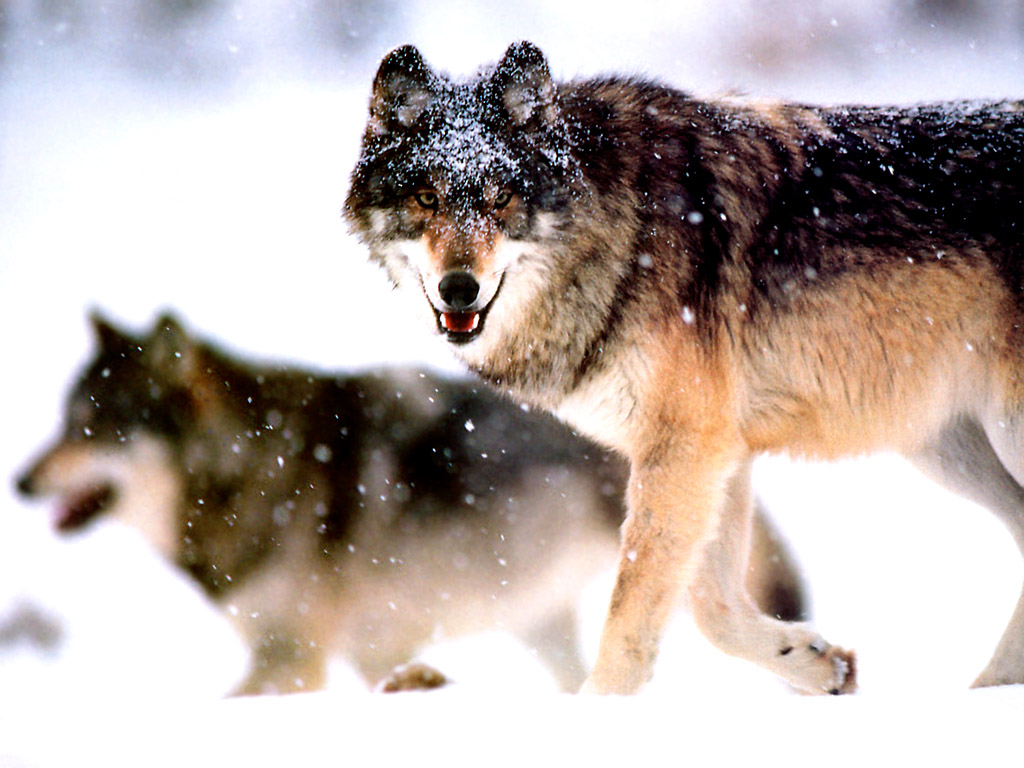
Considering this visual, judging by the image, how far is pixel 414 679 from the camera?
139 inches

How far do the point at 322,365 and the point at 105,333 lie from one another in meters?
1.19

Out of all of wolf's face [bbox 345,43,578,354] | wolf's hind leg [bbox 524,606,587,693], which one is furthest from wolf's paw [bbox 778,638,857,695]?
wolf's hind leg [bbox 524,606,587,693]

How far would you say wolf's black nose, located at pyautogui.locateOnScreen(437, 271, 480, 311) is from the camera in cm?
226

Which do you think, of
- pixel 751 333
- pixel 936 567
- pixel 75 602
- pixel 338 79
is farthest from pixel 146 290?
pixel 751 333

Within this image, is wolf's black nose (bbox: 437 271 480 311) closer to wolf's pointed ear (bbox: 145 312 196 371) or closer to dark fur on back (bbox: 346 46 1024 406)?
dark fur on back (bbox: 346 46 1024 406)

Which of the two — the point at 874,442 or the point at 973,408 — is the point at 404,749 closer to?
the point at 874,442

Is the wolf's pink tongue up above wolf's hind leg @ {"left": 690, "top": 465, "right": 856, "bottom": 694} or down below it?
above

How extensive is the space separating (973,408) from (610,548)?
236 cm

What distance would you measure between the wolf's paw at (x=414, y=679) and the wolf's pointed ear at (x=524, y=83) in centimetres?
213

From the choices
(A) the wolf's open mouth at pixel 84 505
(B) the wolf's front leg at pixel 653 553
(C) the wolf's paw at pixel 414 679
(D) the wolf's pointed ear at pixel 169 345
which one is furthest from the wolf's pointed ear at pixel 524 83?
(A) the wolf's open mouth at pixel 84 505

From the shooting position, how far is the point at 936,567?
5938mm

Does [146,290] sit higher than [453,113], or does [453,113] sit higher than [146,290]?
[146,290]

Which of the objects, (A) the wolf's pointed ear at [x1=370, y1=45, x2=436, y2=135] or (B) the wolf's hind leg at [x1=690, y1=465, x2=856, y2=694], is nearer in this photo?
A: (A) the wolf's pointed ear at [x1=370, y1=45, x2=436, y2=135]

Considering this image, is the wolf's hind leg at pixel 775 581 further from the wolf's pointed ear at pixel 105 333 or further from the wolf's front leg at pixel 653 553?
the wolf's pointed ear at pixel 105 333
